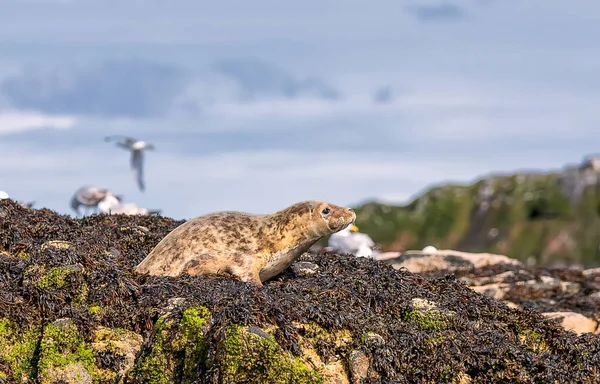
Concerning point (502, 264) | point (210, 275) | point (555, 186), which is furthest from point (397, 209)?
point (210, 275)

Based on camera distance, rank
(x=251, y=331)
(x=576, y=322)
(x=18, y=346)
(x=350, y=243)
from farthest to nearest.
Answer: (x=350, y=243) → (x=576, y=322) → (x=18, y=346) → (x=251, y=331)

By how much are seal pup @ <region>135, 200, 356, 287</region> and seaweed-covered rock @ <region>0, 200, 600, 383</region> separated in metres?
0.33

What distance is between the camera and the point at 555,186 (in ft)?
275

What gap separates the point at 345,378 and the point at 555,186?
3059 inches

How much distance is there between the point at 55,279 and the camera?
1073cm

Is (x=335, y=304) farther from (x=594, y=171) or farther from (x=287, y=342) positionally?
(x=594, y=171)

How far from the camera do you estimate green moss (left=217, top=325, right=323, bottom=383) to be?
916cm

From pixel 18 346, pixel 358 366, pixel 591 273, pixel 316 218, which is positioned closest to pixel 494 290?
pixel 591 273

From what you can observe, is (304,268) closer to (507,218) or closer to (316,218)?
(316,218)

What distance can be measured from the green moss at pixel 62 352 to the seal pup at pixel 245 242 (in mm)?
1676

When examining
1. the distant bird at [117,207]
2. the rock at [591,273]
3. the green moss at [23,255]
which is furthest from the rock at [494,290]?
the green moss at [23,255]

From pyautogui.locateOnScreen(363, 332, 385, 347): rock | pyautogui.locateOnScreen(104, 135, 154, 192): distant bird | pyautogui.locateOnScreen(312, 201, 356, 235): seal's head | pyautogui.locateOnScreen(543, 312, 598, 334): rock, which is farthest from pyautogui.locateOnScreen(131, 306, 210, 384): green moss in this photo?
pyautogui.locateOnScreen(104, 135, 154, 192): distant bird

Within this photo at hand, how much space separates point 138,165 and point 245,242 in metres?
22.0

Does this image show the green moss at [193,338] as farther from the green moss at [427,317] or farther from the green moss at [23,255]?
the green moss at [23,255]
